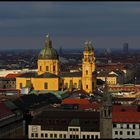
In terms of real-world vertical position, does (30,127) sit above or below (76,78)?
below

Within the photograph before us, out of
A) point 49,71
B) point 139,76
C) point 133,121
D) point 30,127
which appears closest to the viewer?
point 133,121

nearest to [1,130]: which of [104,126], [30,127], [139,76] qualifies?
[30,127]

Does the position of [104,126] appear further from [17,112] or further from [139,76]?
[139,76]

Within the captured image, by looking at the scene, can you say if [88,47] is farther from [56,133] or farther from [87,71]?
[56,133]

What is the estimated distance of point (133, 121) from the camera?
95.2 ft

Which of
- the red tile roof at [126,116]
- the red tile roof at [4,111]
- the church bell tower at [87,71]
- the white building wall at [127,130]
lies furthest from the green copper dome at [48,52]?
the white building wall at [127,130]

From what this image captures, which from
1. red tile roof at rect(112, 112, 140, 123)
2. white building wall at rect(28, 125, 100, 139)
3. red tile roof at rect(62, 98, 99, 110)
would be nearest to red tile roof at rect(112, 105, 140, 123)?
red tile roof at rect(112, 112, 140, 123)

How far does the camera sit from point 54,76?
5900 cm

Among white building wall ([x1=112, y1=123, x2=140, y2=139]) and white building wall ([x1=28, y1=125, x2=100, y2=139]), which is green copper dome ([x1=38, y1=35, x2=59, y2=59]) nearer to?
white building wall ([x1=28, y1=125, x2=100, y2=139])

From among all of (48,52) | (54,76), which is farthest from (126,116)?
(48,52)

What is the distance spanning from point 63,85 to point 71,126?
3389 cm

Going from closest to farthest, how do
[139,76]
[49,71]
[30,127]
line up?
1. [30,127]
2. [49,71]
3. [139,76]

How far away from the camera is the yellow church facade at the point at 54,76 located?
195ft

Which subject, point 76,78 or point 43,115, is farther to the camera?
point 76,78
